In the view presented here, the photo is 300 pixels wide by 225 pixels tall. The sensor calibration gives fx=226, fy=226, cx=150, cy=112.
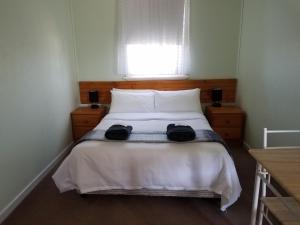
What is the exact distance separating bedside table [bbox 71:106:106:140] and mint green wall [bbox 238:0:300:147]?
7.47 feet

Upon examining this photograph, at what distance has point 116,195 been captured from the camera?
7.57 feet

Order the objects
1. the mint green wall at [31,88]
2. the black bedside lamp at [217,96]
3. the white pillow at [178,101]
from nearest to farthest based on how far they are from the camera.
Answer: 1. the mint green wall at [31,88]
2. the white pillow at [178,101]
3. the black bedside lamp at [217,96]

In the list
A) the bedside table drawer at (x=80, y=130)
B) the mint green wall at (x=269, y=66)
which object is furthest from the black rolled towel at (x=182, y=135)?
the bedside table drawer at (x=80, y=130)

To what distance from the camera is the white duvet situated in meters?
2.04

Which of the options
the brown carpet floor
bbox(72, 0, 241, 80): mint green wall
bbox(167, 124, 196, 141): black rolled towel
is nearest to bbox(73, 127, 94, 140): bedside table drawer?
bbox(72, 0, 241, 80): mint green wall

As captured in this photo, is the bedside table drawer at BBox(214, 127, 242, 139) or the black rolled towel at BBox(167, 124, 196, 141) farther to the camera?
the bedside table drawer at BBox(214, 127, 242, 139)

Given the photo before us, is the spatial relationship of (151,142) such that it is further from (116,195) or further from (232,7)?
(232,7)

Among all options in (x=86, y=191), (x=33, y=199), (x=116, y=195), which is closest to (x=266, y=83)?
(x=116, y=195)

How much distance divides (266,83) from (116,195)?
218cm

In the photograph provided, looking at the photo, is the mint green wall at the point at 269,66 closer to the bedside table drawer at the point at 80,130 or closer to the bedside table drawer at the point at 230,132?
the bedside table drawer at the point at 230,132

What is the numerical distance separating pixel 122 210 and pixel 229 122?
2.08 m

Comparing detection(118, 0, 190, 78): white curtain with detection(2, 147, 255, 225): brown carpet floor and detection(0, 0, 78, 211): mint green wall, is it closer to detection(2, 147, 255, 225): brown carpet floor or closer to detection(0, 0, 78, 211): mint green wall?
detection(0, 0, 78, 211): mint green wall

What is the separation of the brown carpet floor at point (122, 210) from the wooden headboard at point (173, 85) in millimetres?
1794

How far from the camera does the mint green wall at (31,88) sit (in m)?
2.06
